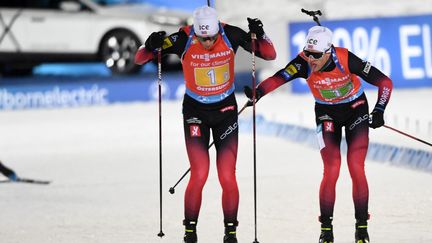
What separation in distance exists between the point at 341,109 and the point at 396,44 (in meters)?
13.0

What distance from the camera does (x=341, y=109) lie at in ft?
29.9

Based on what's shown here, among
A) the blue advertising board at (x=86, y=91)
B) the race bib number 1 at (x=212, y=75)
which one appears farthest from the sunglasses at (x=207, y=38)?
the blue advertising board at (x=86, y=91)

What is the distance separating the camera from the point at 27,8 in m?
22.9

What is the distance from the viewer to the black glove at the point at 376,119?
887cm

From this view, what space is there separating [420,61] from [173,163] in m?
8.60

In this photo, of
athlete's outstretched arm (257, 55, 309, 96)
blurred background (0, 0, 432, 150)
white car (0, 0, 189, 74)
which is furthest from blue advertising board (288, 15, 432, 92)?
athlete's outstretched arm (257, 55, 309, 96)

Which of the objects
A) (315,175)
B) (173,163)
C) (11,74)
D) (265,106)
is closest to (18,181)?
(173,163)

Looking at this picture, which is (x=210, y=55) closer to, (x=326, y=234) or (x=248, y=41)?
(x=248, y=41)

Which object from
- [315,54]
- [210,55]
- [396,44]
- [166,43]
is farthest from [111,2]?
[315,54]

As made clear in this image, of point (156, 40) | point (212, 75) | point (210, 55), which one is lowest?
point (212, 75)

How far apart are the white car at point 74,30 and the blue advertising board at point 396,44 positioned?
3308 millimetres

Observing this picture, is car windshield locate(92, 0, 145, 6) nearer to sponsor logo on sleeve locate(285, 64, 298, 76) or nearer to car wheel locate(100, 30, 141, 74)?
car wheel locate(100, 30, 141, 74)

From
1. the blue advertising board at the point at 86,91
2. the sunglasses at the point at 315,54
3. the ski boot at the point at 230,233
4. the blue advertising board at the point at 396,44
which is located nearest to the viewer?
the sunglasses at the point at 315,54

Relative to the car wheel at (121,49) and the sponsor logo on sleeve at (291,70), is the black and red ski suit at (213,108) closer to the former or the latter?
the sponsor logo on sleeve at (291,70)
